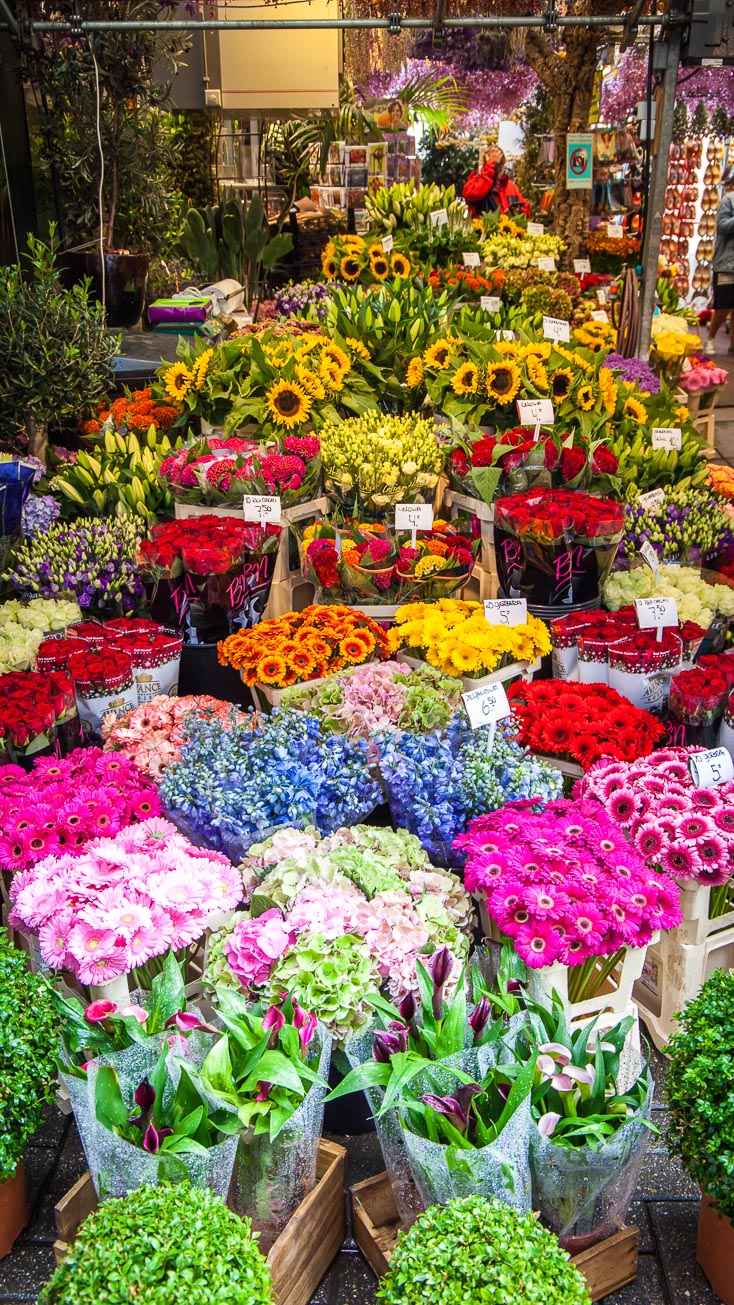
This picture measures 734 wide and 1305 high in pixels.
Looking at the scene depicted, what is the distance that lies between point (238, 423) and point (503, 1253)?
3462 mm

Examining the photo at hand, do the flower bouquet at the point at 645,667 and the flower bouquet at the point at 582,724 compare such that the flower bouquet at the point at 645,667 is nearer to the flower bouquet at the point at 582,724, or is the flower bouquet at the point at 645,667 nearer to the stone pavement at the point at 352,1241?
the flower bouquet at the point at 582,724

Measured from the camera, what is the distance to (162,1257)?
1.44 m

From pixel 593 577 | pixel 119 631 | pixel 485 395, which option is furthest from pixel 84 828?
pixel 485 395

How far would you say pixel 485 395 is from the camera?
14.3ft

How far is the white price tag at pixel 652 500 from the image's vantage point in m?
3.76

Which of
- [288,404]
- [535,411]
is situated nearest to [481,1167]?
[535,411]

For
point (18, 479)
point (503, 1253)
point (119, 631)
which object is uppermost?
point (18, 479)

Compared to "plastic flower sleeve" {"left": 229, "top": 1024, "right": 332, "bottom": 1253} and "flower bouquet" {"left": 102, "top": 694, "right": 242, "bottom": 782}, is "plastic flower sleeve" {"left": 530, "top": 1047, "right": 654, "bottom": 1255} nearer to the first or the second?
"plastic flower sleeve" {"left": 229, "top": 1024, "right": 332, "bottom": 1253}

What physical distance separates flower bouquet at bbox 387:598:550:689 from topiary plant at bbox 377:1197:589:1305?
5.32ft

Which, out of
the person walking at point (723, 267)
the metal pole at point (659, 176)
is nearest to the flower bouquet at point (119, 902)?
the metal pole at point (659, 176)

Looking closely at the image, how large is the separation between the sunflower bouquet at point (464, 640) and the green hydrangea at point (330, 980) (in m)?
1.10

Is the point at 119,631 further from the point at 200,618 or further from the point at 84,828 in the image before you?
the point at 84,828

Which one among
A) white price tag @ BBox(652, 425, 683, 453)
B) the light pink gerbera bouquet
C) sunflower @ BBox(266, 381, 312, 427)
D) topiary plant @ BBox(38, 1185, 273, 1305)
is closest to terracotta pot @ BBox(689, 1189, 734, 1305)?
topiary plant @ BBox(38, 1185, 273, 1305)

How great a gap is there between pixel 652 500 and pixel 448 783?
1.68 metres
